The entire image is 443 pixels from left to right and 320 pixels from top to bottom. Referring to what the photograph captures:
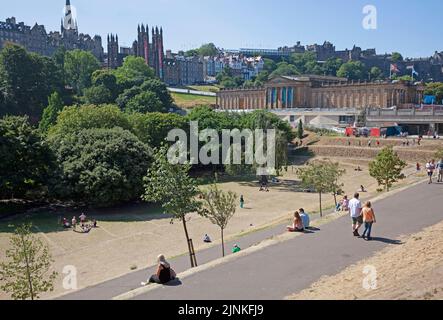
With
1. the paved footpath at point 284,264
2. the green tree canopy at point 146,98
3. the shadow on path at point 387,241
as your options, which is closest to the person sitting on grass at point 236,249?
the paved footpath at point 284,264

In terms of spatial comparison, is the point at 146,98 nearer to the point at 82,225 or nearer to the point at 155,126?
the point at 155,126

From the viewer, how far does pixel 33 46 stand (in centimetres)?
14775

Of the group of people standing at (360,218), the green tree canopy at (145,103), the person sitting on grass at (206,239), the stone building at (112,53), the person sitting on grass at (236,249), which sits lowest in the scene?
the person sitting on grass at (206,239)

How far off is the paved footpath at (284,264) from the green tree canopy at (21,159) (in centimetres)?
2218

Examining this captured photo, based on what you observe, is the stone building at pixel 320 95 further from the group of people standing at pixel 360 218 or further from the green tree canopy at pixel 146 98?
the group of people standing at pixel 360 218

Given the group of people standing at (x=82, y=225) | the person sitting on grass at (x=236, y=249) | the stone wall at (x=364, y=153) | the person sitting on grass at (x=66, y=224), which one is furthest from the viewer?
the stone wall at (x=364, y=153)

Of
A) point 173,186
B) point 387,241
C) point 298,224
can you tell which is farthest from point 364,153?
point 387,241

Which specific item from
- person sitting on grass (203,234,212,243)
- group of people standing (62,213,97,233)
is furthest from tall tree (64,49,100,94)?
person sitting on grass (203,234,212,243)

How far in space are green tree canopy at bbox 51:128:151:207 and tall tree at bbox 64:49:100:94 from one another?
271ft

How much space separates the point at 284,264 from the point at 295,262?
0.39m

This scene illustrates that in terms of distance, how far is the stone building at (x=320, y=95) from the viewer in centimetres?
9406

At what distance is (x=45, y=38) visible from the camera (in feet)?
502

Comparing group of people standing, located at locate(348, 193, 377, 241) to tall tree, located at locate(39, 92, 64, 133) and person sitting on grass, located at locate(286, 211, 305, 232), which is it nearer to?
person sitting on grass, located at locate(286, 211, 305, 232)
